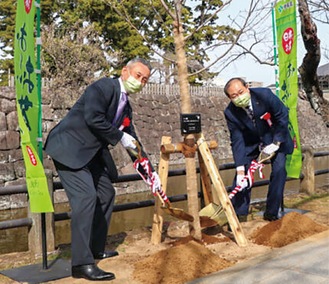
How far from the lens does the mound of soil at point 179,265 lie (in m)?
3.37

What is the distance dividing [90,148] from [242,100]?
5.78 ft

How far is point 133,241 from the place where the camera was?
4750mm

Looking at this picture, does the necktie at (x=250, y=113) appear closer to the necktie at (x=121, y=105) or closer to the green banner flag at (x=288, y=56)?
the green banner flag at (x=288, y=56)

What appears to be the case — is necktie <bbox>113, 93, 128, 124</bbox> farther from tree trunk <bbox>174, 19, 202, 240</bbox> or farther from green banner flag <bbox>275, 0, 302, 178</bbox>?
green banner flag <bbox>275, 0, 302, 178</bbox>

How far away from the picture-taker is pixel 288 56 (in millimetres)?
5516

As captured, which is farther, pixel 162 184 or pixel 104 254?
pixel 162 184

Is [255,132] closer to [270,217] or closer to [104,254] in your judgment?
[270,217]

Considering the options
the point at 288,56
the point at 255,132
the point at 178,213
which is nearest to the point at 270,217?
the point at 255,132

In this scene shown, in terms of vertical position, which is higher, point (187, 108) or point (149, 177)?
point (187, 108)

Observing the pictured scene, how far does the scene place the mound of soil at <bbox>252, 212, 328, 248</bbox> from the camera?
432 centimetres

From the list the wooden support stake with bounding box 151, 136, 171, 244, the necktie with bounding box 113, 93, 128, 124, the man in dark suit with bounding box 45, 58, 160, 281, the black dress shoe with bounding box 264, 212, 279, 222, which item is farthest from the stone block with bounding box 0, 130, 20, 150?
the necktie with bounding box 113, 93, 128, 124

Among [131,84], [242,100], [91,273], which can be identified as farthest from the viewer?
[242,100]

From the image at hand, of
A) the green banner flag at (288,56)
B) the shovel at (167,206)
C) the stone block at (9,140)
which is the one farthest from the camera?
the stone block at (9,140)

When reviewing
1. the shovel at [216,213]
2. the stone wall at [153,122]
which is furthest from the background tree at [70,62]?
the shovel at [216,213]
